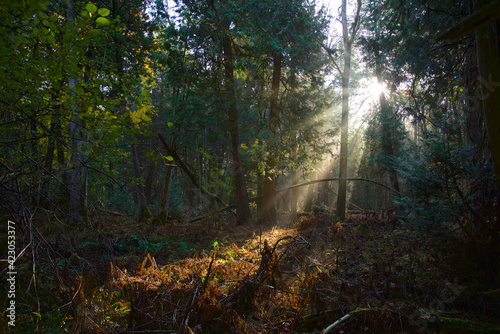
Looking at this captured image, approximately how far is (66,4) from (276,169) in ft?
32.8

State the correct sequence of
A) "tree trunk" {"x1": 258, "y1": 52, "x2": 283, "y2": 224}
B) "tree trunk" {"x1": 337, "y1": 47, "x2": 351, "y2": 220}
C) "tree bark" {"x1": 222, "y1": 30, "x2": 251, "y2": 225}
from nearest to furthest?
"tree bark" {"x1": 222, "y1": 30, "x2": 251, "y2": 225}
"tree trunk" {"x1": 258, "y1": 52, "x2": 283, "y2": 224}
"tree trunk" {"x1": 337, "y1": 47, "x2": 351, "y2": 220}

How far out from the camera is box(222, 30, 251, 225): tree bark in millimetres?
10016

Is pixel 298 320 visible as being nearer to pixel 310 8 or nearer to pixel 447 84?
pixel 447 84

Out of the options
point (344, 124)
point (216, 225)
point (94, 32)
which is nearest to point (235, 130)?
point (216, 225)

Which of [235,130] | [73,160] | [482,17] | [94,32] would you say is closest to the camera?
[482,17]

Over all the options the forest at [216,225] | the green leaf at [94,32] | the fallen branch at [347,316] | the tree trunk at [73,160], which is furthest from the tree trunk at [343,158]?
Result: the green leaf at [94,32]

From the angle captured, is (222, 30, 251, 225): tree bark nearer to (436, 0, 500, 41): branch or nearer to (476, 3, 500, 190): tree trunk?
(476, 3, 500, 190): tree trunk

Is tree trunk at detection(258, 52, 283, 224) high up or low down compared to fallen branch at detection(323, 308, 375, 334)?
up

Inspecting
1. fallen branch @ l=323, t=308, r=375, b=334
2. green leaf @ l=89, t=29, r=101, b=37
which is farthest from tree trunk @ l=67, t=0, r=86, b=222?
fallen branch @ l=323, t=308, r=375, b=334

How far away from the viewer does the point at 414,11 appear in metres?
7.20

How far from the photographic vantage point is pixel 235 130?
10633 millimetres

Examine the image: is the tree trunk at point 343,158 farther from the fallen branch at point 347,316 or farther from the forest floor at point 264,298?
the fallen branch at point 347,316

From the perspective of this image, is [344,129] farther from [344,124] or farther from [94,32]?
[94,32]

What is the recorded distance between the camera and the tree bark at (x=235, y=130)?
32.9 ft
